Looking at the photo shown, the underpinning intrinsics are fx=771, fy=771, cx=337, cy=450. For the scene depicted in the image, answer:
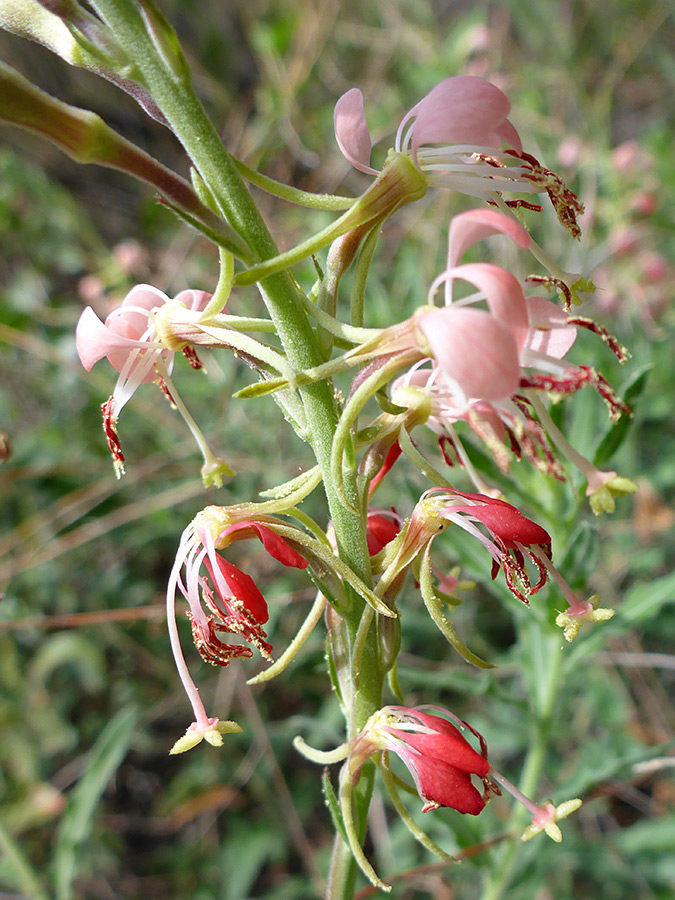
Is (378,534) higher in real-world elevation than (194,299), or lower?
lower

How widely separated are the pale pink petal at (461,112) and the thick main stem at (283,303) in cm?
19

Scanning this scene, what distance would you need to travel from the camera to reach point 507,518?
779 mm

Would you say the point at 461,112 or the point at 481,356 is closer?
the point at 481,356

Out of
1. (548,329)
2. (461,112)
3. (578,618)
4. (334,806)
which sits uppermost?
(461,112)

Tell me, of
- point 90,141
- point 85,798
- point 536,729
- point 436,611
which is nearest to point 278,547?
point 436,611

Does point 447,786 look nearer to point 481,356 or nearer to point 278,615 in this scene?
point 481,356

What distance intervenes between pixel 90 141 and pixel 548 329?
1.54 feet

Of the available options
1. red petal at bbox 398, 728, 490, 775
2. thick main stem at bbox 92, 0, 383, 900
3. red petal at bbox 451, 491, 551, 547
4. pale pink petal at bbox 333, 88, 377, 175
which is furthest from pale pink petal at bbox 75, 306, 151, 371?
red petal at bbox 398, 728, 490, 775

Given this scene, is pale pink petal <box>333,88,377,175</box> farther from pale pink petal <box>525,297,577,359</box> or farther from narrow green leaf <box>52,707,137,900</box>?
narrow green leaf <box>52,707,137,900</box>

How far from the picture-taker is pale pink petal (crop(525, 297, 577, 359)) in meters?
0.77

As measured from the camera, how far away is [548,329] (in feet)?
2.53

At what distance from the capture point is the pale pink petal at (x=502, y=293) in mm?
661

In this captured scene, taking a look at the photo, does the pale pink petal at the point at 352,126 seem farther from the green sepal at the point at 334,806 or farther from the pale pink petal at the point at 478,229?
the green sepal at the point at 334,806

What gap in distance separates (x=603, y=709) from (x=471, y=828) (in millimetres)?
976
